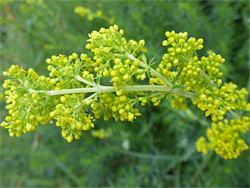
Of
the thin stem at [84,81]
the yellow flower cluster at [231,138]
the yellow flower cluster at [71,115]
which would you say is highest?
the thin stem at [84,81]

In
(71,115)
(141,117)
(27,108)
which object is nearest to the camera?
(71,115)

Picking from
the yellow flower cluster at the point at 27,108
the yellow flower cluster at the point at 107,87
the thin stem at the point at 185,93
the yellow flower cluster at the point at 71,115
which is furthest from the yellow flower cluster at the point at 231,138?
the yellow flower cluster at the point at 27,108

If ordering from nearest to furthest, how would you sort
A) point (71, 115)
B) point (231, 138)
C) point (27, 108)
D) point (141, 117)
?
point (71, 115) < point (27, 108) < point (231, 138) < point (141, 117)

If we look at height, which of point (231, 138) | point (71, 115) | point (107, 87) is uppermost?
point (107, 87)

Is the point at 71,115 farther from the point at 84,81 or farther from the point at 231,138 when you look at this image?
the point at 231,138

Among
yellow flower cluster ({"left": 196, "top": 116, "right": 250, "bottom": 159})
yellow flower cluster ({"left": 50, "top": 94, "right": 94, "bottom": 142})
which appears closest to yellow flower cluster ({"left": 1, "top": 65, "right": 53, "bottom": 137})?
yellow flower cluster ({"left": 50, "top": 94, "right": 94, "bottom": 142})

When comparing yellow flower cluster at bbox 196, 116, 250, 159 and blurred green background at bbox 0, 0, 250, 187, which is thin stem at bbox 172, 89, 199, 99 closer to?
yellow flower cluster at bbox 196, 116, 250, 159

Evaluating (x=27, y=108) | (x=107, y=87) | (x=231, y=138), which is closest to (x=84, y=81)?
(x=107, y=87)

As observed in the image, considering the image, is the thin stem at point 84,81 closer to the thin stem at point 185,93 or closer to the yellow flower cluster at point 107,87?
the yellow flower cluster at point 107,87

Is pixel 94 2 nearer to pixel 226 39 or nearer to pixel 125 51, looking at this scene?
pixel 226 39
